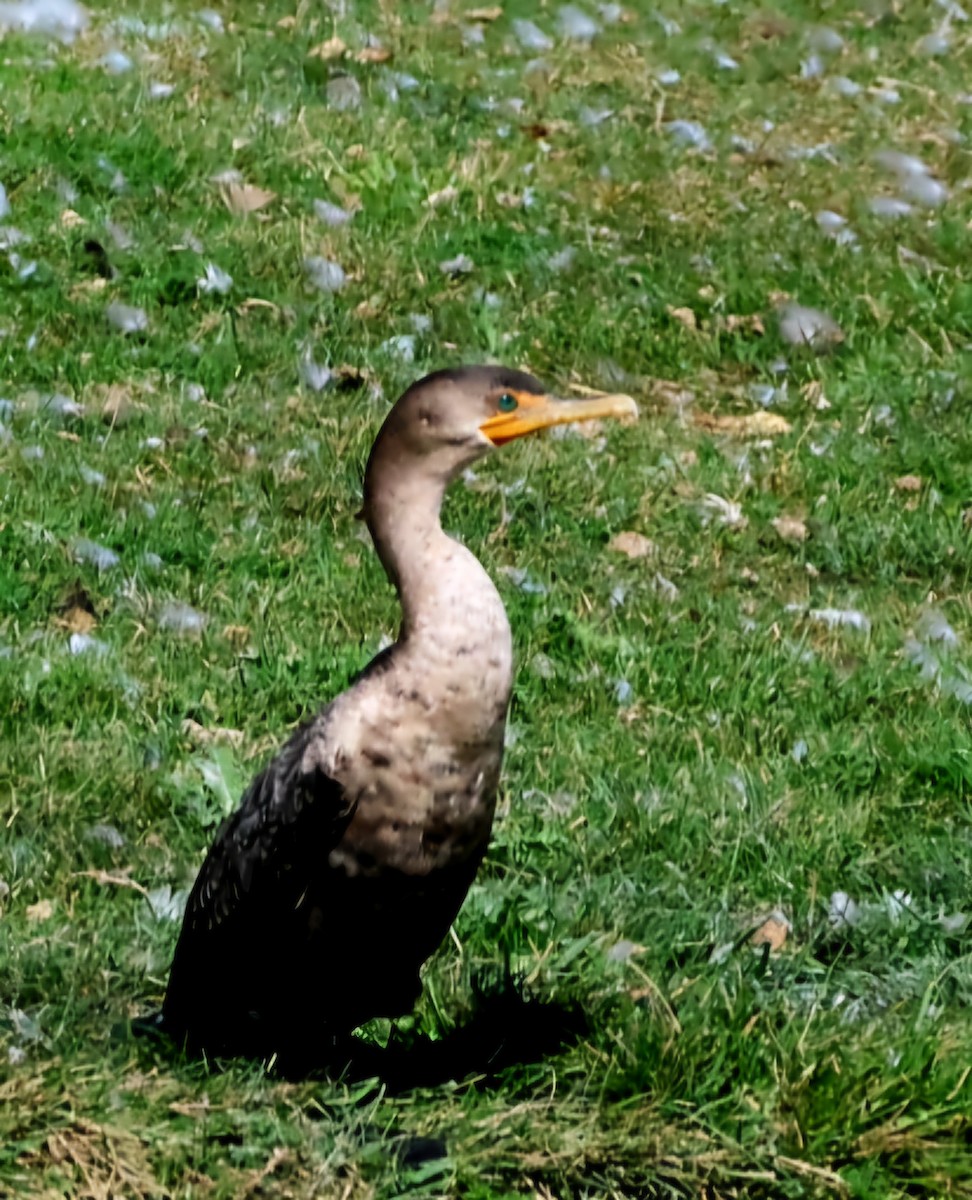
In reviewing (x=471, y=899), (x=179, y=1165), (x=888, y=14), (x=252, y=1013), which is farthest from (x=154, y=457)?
(x=888, y=14)

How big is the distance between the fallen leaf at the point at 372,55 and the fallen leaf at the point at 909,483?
3353mm

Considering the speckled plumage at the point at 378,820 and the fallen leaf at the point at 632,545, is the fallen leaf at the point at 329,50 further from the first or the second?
the speckled plumage at the point at 378,820

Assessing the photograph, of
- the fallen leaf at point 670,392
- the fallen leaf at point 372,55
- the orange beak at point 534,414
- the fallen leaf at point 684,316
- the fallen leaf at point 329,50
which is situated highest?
the orange beak at point 534,414

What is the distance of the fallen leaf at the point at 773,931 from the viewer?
161 inches

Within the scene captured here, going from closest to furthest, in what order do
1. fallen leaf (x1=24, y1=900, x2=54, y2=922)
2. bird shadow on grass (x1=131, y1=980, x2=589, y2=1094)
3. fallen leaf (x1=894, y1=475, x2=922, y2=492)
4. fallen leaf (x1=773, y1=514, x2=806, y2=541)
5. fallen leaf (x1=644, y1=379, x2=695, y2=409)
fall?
bird shadow on grass (x1=131, y1=980, x2=589, y2=1094)
fallen leaf (x1=24, y1=900, x2=54, y2=922)
fallen leaf (x1=773, y1=514, x2=806, y2=541)
fallen leaf (x1=894, y1=475, x2=922, y2=492)
fallen leaf (x1=644, y1=379, x2=695, y2=409)

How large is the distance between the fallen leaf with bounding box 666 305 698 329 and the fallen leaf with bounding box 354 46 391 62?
7.00 ft

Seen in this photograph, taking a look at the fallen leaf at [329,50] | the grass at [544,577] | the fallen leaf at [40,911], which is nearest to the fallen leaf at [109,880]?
the grass at [544,577]

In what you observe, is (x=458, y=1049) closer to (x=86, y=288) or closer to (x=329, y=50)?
(x=86, y=288)

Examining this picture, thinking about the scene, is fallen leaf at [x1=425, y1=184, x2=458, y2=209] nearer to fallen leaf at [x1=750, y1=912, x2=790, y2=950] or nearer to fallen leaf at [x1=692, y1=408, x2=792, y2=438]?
fallen leaf at [x1=692, y1=408, x2=792, y2=438]

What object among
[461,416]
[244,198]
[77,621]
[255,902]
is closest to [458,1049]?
[255,902]

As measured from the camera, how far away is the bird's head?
3.47 metres

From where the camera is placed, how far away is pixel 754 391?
6.94 meters

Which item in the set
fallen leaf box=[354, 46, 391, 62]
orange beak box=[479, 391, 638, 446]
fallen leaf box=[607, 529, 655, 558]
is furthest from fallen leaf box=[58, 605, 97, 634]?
fallen leaf box=[354, 46, 391, 62]

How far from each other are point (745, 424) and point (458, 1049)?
11.5 ft
